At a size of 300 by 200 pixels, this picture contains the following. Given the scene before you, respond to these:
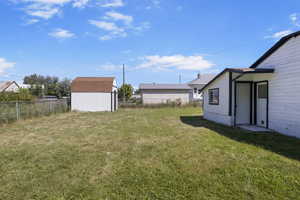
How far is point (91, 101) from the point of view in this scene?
61.2ft

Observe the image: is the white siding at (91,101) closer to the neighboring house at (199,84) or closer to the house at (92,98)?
the house at (92,98)

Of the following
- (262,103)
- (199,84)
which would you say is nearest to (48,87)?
(199,84)

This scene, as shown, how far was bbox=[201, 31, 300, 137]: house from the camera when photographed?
21.2ft

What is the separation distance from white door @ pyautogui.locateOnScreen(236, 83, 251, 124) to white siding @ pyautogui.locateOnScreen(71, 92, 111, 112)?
12621 mm

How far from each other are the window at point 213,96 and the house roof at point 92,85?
34.5 feet

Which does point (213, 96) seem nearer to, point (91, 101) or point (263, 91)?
point (263, 91)

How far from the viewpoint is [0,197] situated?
2834mm

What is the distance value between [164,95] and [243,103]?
65.9 feet

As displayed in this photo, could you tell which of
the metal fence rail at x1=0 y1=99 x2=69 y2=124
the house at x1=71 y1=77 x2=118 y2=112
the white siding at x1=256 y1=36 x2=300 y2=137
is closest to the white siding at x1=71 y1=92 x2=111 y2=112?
the house at x1=71 y1=77 x2=118 y2=112

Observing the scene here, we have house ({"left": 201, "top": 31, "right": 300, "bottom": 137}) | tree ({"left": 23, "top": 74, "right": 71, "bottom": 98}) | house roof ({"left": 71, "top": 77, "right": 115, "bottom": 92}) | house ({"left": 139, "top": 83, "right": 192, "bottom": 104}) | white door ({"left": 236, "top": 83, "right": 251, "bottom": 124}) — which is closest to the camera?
house ({"left": 201, "top": 31, "right": 300, "bottom": 137})

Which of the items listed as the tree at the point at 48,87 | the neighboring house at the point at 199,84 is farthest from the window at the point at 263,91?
the tree at the point at 48,87

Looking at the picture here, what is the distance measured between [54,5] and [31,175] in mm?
7602

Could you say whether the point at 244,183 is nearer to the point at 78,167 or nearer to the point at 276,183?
the point at 276,183

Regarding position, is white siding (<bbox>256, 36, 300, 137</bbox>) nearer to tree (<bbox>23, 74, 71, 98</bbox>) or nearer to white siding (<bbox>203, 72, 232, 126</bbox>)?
white siding (<bbox>203, 72, 232, 126</bbox>)
